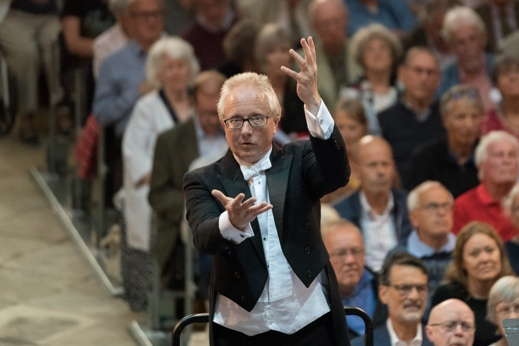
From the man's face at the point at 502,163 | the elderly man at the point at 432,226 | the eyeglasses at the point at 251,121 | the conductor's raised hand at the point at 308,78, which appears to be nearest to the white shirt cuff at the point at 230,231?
the eyeglasses at the point at 251,121

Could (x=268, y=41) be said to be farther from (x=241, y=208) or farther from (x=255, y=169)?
(x=241, y=208)

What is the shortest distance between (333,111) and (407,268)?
203 cm

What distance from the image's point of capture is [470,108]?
301 inches

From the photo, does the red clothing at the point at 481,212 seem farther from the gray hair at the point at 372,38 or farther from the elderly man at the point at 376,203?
the gray hair at the point at 372,38

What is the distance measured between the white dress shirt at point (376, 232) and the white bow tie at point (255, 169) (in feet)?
9.68

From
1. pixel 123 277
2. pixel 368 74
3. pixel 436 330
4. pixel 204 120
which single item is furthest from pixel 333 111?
pixel 436 330

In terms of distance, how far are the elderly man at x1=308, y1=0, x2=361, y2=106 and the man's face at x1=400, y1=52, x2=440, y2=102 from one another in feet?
1.41

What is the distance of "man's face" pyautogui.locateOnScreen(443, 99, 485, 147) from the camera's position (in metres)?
7.61

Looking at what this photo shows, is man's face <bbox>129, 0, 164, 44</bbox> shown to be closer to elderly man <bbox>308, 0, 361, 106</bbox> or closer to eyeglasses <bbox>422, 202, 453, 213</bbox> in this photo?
elderly man <bbox>308, 0, 361, 106</bbox>

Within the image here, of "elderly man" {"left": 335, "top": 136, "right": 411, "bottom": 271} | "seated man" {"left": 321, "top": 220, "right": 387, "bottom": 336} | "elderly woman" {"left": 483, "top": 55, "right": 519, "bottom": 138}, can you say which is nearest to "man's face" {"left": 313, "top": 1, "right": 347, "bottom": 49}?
"elderly woman" {"left": 483, "top": 55, "right": 519, "bottom": 138}

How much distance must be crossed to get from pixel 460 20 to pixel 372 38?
1.82 feet

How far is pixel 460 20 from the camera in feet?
27.6

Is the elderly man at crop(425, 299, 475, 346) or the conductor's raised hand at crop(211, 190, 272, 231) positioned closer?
the conductor's raised hand at crop(211, 190, 272, 231)

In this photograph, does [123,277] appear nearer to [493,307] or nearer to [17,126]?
[17,126]
